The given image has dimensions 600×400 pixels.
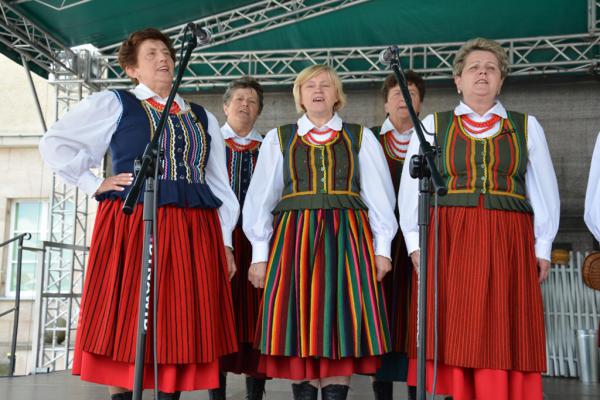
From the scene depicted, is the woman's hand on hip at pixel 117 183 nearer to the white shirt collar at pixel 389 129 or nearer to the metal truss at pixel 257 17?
the white shirt collar at pixel 389 129

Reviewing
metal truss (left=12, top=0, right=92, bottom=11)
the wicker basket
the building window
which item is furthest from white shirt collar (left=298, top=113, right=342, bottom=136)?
the building window

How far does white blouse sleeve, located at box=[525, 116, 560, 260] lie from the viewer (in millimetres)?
2781

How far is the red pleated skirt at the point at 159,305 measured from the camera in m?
2.46

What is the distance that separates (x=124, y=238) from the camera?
2.54 metres

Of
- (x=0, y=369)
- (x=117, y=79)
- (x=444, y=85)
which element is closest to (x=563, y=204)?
(x=444, y=85)

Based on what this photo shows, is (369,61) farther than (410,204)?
Yes

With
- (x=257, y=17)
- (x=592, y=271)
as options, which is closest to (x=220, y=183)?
(x=592, y=271)

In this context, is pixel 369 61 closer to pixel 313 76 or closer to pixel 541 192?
pixel 313 76

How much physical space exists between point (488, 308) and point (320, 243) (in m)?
0.70

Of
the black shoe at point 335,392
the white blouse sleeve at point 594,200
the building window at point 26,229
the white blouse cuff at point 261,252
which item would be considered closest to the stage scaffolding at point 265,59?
the white blouse sleeve at point 594,200

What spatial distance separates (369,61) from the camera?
6645 mm

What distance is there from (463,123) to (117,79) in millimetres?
4657

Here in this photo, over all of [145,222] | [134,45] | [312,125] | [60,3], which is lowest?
[145,222]

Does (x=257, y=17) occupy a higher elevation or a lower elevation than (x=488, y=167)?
higher
